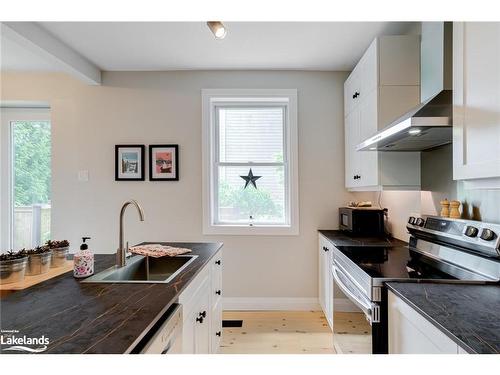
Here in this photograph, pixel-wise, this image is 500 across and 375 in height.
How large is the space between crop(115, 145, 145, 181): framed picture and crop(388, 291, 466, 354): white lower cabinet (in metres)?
2.79

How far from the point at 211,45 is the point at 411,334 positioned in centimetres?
262

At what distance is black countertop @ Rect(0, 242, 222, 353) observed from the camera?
808mm

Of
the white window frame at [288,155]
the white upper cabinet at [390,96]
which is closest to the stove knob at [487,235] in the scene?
the white upper cabinet at [390,96]

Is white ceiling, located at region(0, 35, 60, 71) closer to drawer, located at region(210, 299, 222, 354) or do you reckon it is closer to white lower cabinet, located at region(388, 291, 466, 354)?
drawer, located at region(210, 299, 222, 354)

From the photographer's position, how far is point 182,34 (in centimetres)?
245

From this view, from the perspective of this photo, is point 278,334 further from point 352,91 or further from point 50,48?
point 50,48

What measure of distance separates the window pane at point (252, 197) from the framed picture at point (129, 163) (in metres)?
0.92

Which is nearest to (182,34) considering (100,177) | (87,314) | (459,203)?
(100,177)

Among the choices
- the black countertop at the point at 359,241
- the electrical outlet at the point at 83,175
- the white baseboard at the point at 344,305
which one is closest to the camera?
the white baseboard at the point at 344,305

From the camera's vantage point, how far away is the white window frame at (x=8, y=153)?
342 centimetres

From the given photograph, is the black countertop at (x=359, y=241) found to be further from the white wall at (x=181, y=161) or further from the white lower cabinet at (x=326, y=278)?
the white wall at (x=181, y=161)

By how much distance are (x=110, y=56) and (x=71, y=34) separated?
43cm

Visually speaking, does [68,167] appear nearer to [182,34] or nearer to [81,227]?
[81,227]

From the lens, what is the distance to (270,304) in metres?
3.15
